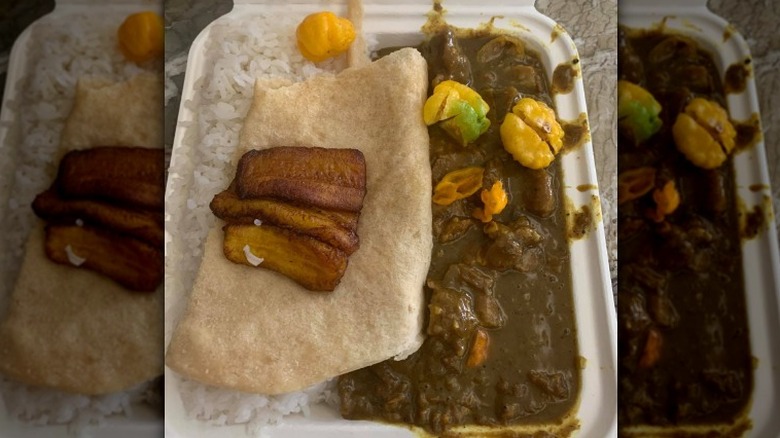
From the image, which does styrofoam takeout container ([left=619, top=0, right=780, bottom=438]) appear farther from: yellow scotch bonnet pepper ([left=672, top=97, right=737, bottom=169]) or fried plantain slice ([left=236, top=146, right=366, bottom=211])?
fried plantain slice ([left=236, top=146, right=366, bottom=211])

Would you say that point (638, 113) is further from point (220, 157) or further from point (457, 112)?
point (220, 157)

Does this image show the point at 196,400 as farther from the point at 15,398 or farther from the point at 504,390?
the point at 504,390

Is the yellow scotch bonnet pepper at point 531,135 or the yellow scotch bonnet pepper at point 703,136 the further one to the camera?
the yellow scotch bonnet pepper at point 531,135

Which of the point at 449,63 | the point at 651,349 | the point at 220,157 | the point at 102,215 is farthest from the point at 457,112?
the point at 102,215

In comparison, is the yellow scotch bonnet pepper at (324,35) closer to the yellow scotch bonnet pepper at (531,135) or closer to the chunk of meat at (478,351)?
the yellow scotch bonnet pepper at (531,135)

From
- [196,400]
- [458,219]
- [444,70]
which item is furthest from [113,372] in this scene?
[444,70]

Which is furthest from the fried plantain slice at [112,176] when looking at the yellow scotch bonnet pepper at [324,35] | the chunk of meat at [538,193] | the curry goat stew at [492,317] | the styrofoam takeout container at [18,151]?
the chunk of meat at [538,193]
